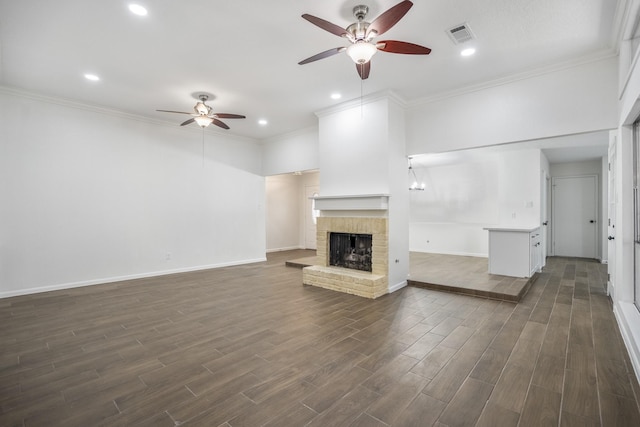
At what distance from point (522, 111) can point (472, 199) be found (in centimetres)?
432

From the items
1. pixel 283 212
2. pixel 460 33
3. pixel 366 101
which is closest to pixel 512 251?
pixel 366 101

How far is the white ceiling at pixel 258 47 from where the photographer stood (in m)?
2.63

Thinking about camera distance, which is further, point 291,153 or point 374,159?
point 291,153

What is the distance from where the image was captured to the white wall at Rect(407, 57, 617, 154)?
11.0ft

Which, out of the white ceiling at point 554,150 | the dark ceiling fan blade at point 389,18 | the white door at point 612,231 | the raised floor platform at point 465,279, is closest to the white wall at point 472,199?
the white ceiling at point 554,150

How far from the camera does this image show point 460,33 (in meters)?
2.95

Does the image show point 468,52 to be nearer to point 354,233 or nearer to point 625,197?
point 625,197

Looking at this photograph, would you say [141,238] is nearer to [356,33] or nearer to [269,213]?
[269,213]

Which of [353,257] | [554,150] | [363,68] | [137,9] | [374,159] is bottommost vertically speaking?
[353,257]

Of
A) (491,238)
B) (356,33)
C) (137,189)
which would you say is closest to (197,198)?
(137,189)

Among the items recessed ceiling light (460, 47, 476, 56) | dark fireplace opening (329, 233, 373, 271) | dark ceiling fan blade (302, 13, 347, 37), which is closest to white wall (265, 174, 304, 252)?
dark fireplace opening (329, 233, 373, 271)

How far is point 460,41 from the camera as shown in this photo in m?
3.10

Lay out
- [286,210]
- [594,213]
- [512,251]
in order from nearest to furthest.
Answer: [512,251]
[594,213]
[286,210]

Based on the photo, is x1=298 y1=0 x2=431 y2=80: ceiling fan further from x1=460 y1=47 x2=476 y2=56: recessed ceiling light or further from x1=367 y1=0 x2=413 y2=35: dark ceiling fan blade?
x1=460 y1=47 x2=476 y2=56: recessed ceiling light
